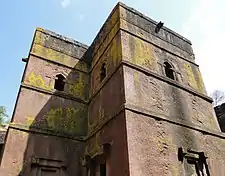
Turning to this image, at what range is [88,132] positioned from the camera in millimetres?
A: 7523

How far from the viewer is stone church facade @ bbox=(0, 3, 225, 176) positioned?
17.6 feet

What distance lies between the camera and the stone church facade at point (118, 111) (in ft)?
17.6

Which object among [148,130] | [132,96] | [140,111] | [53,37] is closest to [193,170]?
[148,130]

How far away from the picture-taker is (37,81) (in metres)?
7.93

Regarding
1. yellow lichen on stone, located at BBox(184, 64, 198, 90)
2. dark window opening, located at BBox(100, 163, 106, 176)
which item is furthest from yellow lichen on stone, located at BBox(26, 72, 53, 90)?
yellow lichen on stone, located at BBox(184, 64, 198, 90)

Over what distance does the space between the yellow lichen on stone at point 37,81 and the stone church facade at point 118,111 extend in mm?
35

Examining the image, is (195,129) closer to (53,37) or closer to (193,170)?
(193,170)

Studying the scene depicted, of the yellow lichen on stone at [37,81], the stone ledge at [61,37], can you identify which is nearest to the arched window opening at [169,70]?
the stone ledge at [61,37]

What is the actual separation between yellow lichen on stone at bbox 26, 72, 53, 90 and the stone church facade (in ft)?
0.11

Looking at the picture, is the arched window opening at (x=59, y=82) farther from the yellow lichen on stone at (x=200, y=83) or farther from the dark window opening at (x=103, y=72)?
the yellow lichen on stone at (x=200, y=83)

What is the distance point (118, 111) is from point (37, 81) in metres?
3.80

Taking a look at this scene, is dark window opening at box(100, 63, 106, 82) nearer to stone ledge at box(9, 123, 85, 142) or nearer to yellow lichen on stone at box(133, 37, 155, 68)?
yellow lichen on stone at box(133, 37, 155, 68)

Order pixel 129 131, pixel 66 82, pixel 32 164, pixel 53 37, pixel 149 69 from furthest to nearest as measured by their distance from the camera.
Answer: pixel 53 37 < pixel 66 82 < pixel 149 69 < pixel 32 164 < pixel 129 131

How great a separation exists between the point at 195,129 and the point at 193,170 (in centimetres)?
124
